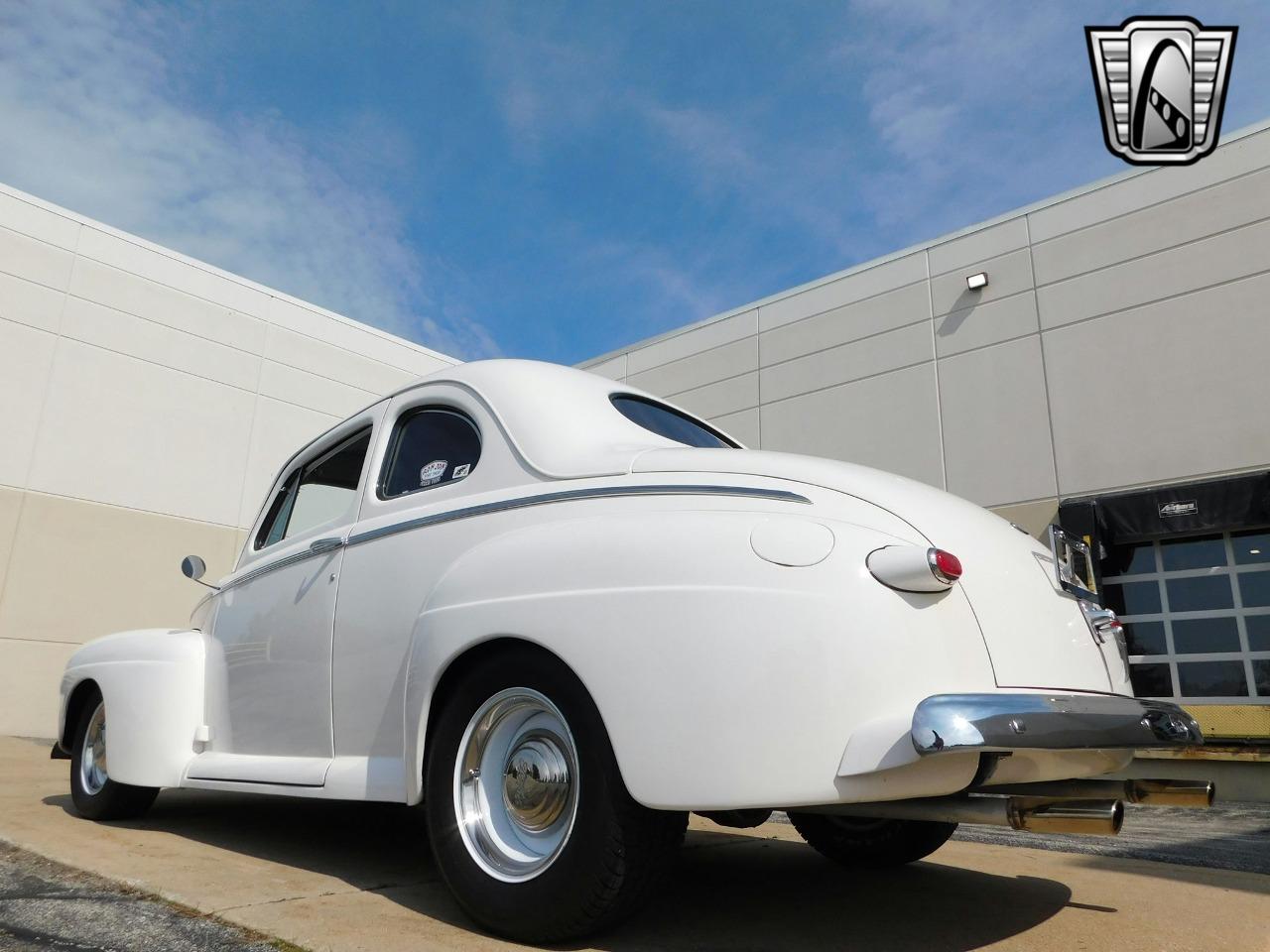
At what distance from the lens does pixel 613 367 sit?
17.8 meters

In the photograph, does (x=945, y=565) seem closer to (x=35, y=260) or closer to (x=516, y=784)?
(x=516, y=784)

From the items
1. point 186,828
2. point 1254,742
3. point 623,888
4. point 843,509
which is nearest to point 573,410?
point 843,509

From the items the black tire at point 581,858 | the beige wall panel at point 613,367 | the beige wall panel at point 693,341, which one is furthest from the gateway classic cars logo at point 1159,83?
the beige wall panel at point 613,367

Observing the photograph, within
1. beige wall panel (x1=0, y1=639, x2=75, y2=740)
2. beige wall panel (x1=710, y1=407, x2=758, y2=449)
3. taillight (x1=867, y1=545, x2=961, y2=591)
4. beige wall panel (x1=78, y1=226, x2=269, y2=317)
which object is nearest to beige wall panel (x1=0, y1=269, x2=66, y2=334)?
beige wall panel (x1=78, y1=226, x2=269, y2=317)

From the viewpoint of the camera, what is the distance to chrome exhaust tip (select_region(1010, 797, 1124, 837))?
2.14 metres

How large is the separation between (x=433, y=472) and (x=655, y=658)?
1398mm

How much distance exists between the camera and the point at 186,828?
4281mm

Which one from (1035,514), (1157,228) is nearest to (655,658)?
(1035,514)

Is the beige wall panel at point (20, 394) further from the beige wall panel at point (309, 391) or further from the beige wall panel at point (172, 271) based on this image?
the beige wall panel at point (309, 391)

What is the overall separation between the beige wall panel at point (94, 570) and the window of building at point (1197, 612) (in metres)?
13.0

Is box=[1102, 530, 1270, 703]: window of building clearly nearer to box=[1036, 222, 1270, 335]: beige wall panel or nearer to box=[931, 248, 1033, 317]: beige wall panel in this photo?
box=[1036, 222, 1270, 335]: beige wall panel

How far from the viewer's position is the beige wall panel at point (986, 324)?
39.3 ft

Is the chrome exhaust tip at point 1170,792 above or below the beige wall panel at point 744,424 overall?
below

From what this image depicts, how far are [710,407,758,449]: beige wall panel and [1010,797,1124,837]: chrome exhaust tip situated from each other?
1275 cm
